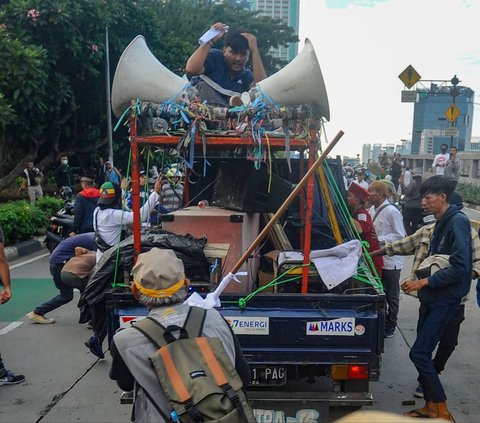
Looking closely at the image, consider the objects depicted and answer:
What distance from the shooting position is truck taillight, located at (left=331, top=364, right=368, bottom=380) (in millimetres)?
3801

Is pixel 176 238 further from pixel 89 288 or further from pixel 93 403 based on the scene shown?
pixel 93 403

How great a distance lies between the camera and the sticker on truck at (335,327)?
12.4 feet

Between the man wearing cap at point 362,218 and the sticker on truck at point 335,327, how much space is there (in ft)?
6.33

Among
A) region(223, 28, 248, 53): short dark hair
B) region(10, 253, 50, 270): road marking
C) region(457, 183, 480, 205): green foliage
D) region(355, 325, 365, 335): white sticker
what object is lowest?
region(457, 183, 480, 205): green foliage

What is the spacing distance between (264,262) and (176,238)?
4.49ft

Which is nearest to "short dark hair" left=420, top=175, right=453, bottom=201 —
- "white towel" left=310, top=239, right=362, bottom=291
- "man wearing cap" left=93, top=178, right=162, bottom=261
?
"white towel" left=310, top=239, right=362, bottom=291

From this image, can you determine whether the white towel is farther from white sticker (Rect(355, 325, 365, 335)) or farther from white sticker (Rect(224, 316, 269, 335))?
white sticker (Rect(224, 316, 269, 335))

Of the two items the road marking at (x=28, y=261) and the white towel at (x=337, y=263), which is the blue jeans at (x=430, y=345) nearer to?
the white towel at (x=337, y=263)

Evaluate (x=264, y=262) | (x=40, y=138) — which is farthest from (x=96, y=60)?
(x=264, y=262)

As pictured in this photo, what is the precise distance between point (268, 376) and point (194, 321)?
1716 mm

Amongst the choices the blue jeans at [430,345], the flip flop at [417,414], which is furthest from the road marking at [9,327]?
the blue jeans at [430,345]

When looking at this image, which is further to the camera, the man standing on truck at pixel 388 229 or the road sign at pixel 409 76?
the road sign at pixel 409 76

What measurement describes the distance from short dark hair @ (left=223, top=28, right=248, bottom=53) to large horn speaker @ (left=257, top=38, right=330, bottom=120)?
126 centimetres

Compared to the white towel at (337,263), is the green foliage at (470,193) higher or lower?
lower
